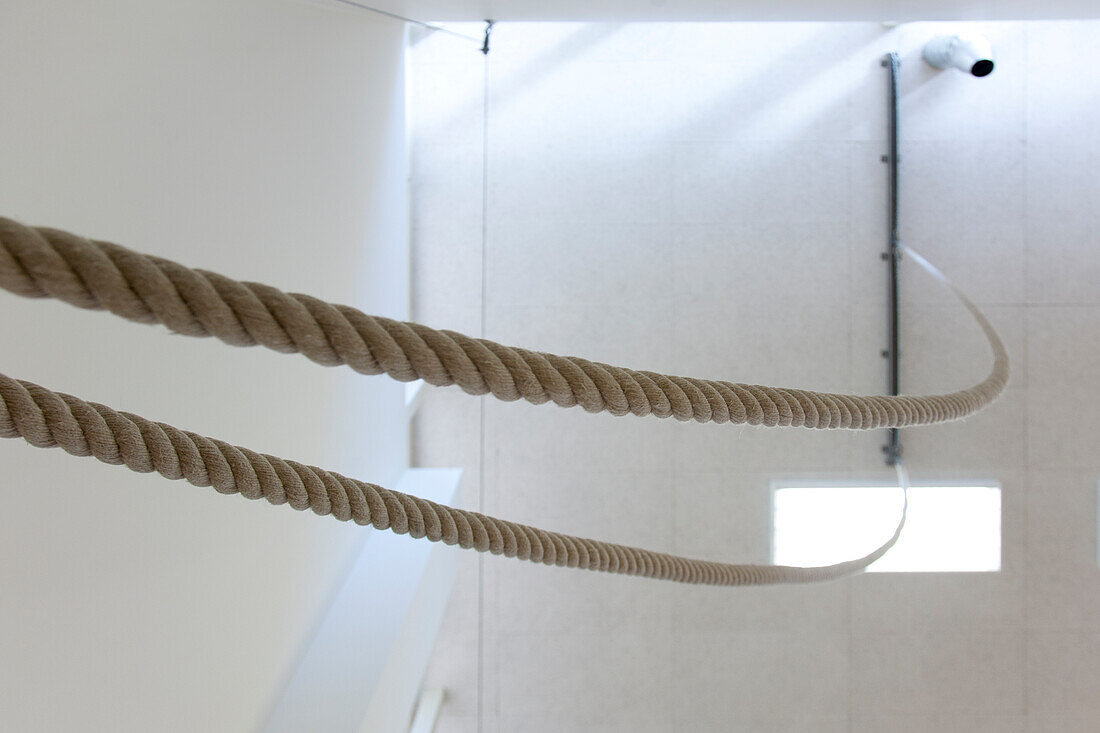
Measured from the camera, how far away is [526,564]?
9.77 ft

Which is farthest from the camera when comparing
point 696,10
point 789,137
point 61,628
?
point 789,137

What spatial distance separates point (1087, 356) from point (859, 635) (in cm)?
141

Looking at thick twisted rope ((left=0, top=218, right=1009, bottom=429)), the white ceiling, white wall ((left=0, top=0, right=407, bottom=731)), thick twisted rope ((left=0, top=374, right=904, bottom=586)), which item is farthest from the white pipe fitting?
thick twisted rope ((left=0, top=218, right=1009, bottom=429))

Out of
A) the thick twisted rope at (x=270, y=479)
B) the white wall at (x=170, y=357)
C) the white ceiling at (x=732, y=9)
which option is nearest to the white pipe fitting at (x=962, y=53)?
the white ceiling at (x=732, y=9)

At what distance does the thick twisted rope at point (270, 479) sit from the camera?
0.53m

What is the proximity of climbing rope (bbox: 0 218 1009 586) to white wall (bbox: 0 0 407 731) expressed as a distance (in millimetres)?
251

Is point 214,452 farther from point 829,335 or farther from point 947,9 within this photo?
point 829,335

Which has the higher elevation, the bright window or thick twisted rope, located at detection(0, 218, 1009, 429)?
thick twisted rope, located at detection(0, 218, 1009, 429)

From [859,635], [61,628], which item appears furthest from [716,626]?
[61,628]

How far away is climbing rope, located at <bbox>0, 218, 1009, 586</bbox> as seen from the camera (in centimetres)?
35

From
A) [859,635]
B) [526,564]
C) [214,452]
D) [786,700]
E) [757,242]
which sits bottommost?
[786,700]

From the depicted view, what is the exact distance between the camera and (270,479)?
2.31 ft

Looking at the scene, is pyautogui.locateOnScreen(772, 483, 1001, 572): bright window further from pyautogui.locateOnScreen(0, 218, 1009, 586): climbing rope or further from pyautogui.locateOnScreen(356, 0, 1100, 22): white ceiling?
pyautogui.locateOnScreen(0, 218, 1009, 586): climbing rope

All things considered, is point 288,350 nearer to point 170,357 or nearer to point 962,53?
point 170,357
